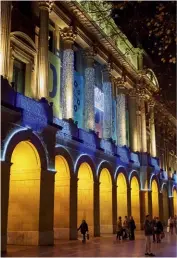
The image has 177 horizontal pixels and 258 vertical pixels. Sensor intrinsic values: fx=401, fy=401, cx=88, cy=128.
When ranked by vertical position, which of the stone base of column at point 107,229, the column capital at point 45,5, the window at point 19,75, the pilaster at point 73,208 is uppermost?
the column capital at point 45,5

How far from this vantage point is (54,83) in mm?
27984

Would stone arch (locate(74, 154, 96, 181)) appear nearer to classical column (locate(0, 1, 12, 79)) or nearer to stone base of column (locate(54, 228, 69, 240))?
stone base of column (locate(54, 228, 69, 240))

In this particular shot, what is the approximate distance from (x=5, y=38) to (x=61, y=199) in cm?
1075

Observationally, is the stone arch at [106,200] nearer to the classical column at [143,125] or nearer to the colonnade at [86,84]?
the colonnade at [86,84]

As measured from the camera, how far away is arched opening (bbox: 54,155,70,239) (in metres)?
25.1

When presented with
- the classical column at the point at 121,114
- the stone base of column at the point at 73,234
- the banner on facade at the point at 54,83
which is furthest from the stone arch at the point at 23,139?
the classical column at the point at 121,114

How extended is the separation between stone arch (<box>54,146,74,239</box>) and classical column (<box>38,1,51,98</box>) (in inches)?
153

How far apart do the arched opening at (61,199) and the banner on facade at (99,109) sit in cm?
909

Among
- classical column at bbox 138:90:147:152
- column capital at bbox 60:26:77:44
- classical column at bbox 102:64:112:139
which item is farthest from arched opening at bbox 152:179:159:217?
column capital at bbox 60:26:77:44

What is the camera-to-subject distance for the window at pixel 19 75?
2453 cm

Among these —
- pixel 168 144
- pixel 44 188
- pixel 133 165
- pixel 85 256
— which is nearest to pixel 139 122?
pixel 133 165

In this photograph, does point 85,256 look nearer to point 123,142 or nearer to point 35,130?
point 35,130

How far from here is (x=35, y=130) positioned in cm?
2089

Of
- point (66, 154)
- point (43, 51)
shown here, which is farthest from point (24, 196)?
point (43, 51)
